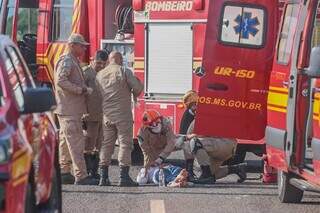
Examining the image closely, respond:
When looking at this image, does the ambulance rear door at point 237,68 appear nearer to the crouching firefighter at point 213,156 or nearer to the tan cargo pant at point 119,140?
the crouching firefighter at point 213,156

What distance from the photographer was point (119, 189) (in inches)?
440

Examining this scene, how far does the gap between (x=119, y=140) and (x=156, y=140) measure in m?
0.57

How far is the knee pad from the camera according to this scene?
462 inches

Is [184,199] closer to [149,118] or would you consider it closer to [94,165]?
[149,118]

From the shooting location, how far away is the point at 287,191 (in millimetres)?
10070

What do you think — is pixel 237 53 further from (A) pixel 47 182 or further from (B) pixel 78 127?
(A) pixel 47 182

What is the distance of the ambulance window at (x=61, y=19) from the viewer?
1516 cm

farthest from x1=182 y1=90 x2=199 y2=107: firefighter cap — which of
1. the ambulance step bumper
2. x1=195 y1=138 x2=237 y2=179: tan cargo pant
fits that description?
the ambulance step bumper

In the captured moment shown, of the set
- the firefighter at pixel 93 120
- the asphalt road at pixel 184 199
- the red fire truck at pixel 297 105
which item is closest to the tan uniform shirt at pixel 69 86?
the firefighter at pixel 93 120

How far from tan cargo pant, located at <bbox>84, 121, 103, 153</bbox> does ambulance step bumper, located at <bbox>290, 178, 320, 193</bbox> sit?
339cm

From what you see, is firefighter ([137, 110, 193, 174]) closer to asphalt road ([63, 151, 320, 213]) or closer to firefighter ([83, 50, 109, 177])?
asphalt road ([63, 151, 320, 213])

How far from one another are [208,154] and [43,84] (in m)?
4.19

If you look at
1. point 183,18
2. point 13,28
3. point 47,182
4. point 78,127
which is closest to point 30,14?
point 13,28

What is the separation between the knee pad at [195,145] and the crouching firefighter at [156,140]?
8 centimetres
